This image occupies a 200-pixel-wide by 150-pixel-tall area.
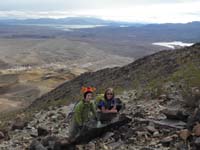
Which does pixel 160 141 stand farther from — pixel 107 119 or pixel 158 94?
pixel 158 94

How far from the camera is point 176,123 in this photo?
8797mm

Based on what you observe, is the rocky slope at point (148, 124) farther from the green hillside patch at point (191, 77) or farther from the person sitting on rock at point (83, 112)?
the person sitting on rock at point (83, 112)

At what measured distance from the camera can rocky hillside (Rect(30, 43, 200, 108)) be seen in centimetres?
1434

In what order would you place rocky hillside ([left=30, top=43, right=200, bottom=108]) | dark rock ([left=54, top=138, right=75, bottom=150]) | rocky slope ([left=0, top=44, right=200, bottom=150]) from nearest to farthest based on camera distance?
rocky slope ([left=0, top=44, right=200, bottom=150]) → dark rock ([left=54, top=138, right=75, bottom=150]) → rocky hillside ([left=30, top=43, right=200, bottom=108])

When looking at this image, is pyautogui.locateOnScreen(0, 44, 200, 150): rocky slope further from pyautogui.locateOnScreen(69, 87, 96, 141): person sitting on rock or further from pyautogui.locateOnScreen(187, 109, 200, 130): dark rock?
pyautogui.locateOnScreen(69, 87, 96, 141): person sitting on rock

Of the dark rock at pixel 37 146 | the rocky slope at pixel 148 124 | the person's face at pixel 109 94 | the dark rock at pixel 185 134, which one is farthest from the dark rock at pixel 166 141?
the dark rock at pixel 37 146

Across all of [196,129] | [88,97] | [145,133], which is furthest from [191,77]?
[196,129]

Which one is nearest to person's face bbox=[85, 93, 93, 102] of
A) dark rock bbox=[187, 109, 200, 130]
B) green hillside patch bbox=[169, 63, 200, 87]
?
dark rock bbox=[187, 109, 200, 130]

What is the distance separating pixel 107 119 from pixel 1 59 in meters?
102

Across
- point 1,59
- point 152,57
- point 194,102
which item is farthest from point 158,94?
point 1,59

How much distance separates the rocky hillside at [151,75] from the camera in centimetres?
1434

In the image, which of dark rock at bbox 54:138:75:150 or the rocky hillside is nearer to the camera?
dark rock at bbox 54:138:75:150

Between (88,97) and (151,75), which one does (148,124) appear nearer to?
(88,97)

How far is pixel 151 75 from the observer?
1917cm
